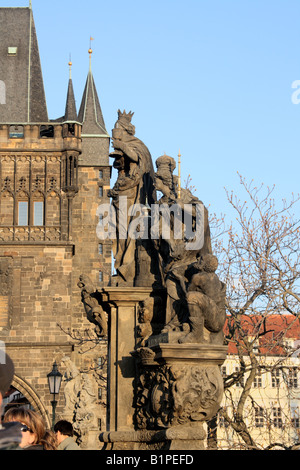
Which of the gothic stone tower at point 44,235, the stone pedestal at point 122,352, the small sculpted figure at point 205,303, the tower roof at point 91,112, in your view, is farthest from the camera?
the tower roof at point 91,112

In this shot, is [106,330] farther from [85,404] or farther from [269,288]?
[85,404]

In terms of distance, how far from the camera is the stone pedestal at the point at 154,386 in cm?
723

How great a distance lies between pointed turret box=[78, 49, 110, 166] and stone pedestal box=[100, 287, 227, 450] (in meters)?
32.5

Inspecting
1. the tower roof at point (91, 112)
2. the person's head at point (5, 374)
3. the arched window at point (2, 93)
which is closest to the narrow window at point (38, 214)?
the tower roof at point (91, 112)

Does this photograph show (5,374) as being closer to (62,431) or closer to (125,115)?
(62,431)

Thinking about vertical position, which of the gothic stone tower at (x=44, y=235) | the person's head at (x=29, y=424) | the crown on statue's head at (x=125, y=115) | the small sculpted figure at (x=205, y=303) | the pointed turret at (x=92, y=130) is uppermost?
the pointed turret at (x=92, y=130)

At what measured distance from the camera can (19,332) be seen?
36.5m

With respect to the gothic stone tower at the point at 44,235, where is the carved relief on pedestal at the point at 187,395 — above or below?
below

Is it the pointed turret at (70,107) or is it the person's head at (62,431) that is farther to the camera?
the pointed turret at (70,107)

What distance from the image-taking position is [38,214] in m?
37.9

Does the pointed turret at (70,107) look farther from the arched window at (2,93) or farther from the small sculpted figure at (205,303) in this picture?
the small sculpted figure at (205,303)

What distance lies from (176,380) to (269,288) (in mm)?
7187

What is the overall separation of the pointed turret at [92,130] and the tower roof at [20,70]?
181 cm

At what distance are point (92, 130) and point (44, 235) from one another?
6691 millimetres
